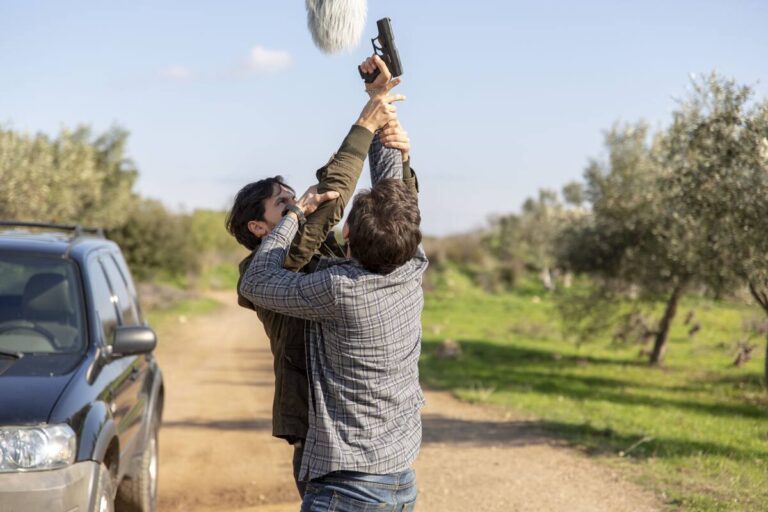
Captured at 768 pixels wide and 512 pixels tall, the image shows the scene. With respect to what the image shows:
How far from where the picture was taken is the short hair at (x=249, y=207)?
324 cm

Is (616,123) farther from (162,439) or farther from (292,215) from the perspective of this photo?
(292,215)

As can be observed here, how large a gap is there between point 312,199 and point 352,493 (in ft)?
3.14

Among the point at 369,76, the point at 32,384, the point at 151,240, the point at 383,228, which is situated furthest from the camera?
the point at 151,240

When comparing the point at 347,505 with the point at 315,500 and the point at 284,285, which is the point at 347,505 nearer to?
the point at 315,500

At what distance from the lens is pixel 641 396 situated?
13.5 meters

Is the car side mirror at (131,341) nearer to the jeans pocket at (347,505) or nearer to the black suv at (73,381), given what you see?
the black suv at (73,381)

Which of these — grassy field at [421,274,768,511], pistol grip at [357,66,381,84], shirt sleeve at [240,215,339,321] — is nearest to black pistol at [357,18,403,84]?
pistol grip at [357,66,381,84]

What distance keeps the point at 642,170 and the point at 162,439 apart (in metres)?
10.6

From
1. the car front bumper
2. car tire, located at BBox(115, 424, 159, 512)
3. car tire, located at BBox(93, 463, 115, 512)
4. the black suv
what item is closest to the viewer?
the car front bumper

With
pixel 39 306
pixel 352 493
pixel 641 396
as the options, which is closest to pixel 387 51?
pixel 352 493

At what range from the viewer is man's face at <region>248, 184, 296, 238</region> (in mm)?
3229

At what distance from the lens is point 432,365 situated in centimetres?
1655

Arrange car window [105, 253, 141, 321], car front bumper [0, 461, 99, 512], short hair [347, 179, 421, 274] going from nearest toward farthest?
short hair [347, 179, 421, 274]
car front bumper [0, 461, 99, 512]
car window [105, 253, 141, 321]

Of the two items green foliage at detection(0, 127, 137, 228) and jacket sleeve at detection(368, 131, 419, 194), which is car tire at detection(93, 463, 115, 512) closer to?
jacket sleeve at detection(368, 131, 419, 194)
